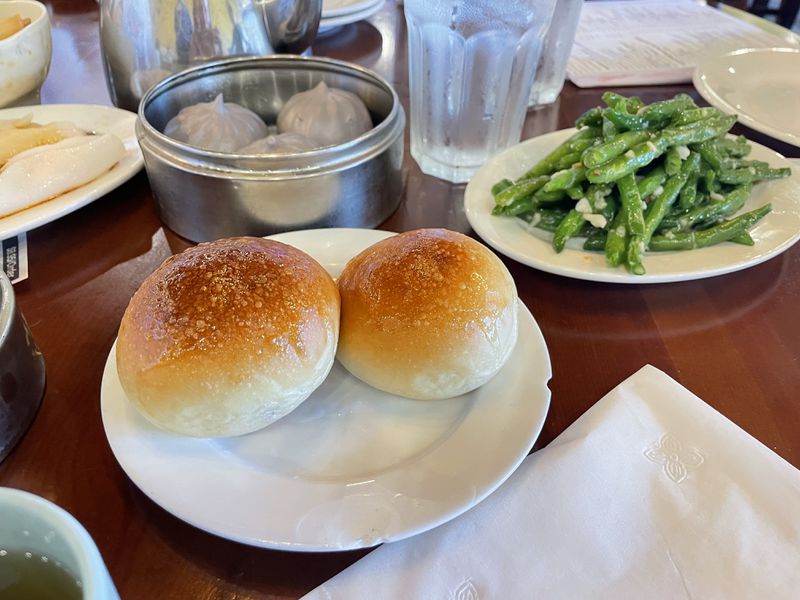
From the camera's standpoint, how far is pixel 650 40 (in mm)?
1627

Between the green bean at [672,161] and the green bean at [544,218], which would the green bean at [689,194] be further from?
the green bean at [544,218]

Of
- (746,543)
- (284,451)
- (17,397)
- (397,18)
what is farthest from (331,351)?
(397,18)

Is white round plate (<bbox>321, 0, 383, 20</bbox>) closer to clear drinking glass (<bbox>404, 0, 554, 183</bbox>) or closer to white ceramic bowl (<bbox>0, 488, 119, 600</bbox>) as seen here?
clear drinking glass (<bbox>404, 0, 554, 183</bbox>)

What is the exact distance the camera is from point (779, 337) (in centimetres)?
81

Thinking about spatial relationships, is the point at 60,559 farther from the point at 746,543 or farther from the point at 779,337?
the point at 779,337

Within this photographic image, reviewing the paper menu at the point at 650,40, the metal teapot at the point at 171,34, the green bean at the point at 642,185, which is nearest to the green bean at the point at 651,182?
the green bean at the point at 642,185

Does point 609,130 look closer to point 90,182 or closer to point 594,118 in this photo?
point 594,118

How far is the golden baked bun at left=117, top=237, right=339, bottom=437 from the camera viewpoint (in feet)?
1.89

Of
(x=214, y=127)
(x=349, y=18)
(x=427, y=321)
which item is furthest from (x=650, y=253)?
(x=349, y=18)

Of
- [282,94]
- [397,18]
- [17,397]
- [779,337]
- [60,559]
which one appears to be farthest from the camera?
[397,18]

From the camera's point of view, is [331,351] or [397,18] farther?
[397,18]

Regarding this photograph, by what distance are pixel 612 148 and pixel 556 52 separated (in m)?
0.50

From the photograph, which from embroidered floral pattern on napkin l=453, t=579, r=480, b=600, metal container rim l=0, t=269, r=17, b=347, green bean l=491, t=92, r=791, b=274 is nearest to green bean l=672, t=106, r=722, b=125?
green bean l=491, t=92, r=791, b=274

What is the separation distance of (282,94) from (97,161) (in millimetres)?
365
